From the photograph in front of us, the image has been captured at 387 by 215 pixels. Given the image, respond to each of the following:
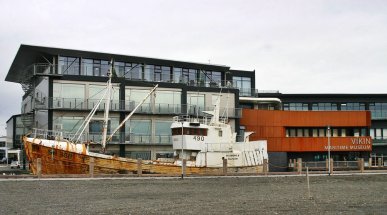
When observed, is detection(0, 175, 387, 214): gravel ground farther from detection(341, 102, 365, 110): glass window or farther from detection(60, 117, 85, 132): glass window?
detection(341, 102, 365, 110): glass window

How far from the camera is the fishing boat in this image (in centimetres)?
4141

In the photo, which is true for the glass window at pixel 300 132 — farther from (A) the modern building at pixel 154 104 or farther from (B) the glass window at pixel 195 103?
(B) the glass window at pixel 195 103

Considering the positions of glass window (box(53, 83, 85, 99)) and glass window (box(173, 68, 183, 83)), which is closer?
glass window (box(53, 83, 85, 99))

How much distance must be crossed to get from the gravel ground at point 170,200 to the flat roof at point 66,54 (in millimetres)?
25459

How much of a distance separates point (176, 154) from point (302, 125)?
79.1 ft

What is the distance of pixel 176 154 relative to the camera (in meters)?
49.2

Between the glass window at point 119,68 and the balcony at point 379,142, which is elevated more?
the glass window at point 119,68

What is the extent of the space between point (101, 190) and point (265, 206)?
11.0 m

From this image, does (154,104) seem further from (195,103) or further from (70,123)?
(70,123)

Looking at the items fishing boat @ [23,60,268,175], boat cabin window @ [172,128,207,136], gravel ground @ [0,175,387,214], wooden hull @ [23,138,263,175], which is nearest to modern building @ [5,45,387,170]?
fishing boat @ [23,60,268,175]

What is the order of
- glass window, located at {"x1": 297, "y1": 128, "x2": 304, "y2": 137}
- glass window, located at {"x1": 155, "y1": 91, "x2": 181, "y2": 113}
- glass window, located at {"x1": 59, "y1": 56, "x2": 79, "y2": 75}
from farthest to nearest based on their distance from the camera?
1. glass window, located at {"x1": 297, "y1": 128, "x2": 304, "y2": 137}
2. glass window, located at {"x1": 155, "y1": 91, "x2": 181, "y2": 113}
3. glass window, located at {"x1": 59, "y1": 56, "x2": 79, "y2": 75}

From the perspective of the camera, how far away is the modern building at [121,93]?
54.9 metres

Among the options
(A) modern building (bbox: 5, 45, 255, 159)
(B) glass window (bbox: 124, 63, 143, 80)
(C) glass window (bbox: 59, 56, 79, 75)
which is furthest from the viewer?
(B) glass window (bbox: 124, 63, 143, 80)

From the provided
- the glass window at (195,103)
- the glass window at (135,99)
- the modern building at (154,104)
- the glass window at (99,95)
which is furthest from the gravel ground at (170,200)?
the glass window at (195,103)
